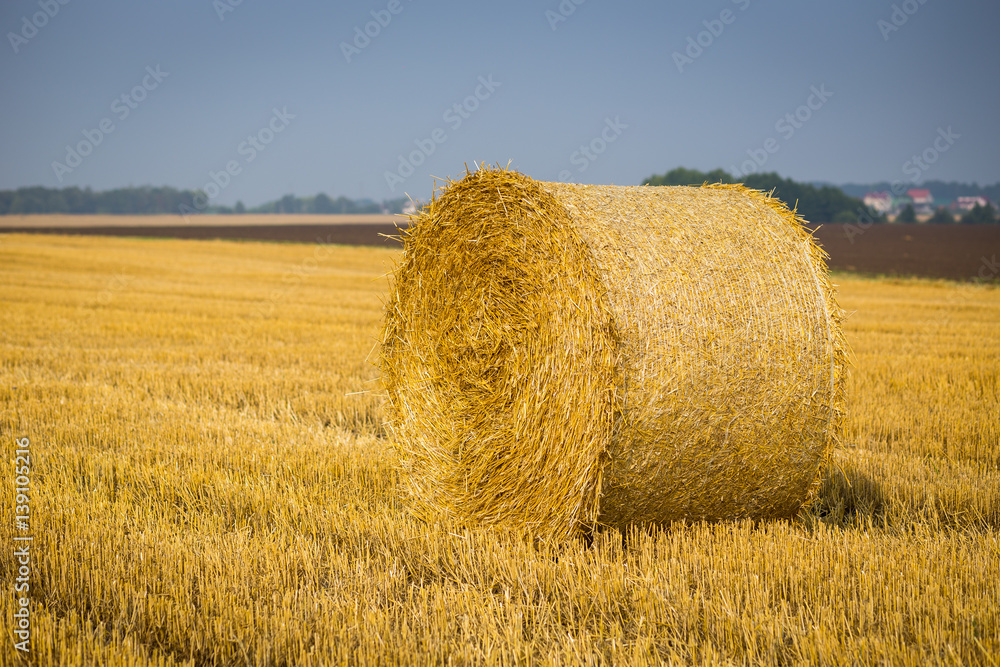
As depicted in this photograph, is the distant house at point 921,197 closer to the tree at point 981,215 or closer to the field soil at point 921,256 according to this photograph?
the tree at point 981,215

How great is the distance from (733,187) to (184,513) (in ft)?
14.5

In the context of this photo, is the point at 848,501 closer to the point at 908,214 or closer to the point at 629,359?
the point at 629,359

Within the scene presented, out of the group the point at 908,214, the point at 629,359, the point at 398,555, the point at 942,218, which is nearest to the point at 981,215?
the point at 942,218

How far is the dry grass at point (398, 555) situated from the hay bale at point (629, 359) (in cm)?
32

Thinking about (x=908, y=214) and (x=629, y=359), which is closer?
(x=629, y=359)

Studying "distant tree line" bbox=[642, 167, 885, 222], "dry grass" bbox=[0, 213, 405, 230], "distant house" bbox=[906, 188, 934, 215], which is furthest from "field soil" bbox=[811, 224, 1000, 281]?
"distant house" bbox=[906, 188, 934, 215]

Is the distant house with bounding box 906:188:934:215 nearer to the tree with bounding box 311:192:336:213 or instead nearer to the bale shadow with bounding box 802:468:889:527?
the tree with bounding box 311:192:336:213

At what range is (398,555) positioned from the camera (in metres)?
4.52

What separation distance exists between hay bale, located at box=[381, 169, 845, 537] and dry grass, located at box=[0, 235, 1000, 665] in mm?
324

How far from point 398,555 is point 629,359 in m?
1.73

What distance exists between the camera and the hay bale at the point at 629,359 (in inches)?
175

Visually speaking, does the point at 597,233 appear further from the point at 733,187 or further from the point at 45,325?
the point at 45,325

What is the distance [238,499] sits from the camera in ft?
17.6

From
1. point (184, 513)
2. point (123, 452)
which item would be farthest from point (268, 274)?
point (184, 513)
